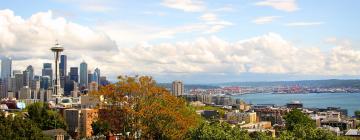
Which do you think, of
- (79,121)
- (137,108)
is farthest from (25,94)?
(137,108)

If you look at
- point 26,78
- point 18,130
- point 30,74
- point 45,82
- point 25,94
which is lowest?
Answer: point 25,94

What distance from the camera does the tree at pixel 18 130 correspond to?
24.9 meters

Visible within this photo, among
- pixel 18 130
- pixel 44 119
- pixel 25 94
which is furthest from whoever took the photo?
pixel 25 94

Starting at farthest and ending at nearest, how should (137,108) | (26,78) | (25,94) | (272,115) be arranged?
(26,78) < (25,94) < (272,115) < (137,108)

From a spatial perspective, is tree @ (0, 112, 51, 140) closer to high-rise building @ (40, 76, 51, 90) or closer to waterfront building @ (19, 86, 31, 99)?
waterfront building @ (19, 86, 31, 99)

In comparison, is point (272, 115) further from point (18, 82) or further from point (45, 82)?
point (45, 82)

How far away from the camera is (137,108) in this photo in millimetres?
20578

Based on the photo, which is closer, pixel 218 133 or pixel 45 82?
pixel 218 133

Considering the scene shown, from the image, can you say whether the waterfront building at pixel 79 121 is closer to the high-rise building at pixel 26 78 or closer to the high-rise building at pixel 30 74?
the high-rise building at pixel 30 74

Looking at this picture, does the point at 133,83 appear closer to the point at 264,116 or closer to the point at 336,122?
the point at 336,122

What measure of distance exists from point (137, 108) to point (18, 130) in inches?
322

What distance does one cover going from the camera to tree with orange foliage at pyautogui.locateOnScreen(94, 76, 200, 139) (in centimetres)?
2048

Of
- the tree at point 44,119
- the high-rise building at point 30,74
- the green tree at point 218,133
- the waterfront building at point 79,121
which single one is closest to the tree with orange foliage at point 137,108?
the green tree at point 218,133

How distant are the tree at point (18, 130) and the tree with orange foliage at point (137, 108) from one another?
6.12 m
